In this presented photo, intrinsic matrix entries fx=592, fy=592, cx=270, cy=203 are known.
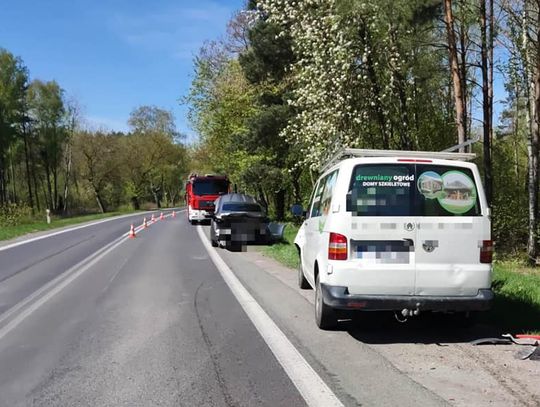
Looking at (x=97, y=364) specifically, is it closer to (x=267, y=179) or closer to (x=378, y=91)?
(x=378, y=91)

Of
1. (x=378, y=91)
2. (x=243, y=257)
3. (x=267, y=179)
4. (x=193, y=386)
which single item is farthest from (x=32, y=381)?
(x=267, y=179)

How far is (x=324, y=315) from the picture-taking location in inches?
278

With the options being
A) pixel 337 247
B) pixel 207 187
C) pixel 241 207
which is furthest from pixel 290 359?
pixel 207 187

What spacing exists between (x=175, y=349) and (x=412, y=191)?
3108 millimetres

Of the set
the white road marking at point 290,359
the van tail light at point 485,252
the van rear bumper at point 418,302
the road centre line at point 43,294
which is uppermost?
the van tail light at point 485,252

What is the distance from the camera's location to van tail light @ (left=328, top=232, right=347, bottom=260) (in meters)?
6.50

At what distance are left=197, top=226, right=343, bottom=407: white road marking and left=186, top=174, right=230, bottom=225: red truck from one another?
23491 millimetres

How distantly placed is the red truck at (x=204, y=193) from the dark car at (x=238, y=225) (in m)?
13.8

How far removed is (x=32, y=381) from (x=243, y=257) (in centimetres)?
1100

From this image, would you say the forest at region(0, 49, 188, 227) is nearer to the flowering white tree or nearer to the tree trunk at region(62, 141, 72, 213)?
the tree trunk at region(62, 141, 72, 213)

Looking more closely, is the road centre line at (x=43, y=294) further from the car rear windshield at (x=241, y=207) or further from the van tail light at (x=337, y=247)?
the car rear windshield at (x=241, y=207)

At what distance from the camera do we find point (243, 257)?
1620 centimetres

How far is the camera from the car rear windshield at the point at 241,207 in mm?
19391

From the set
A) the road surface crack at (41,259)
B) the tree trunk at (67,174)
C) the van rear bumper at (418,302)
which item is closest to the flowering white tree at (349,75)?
the road surface crack at (41,259)
